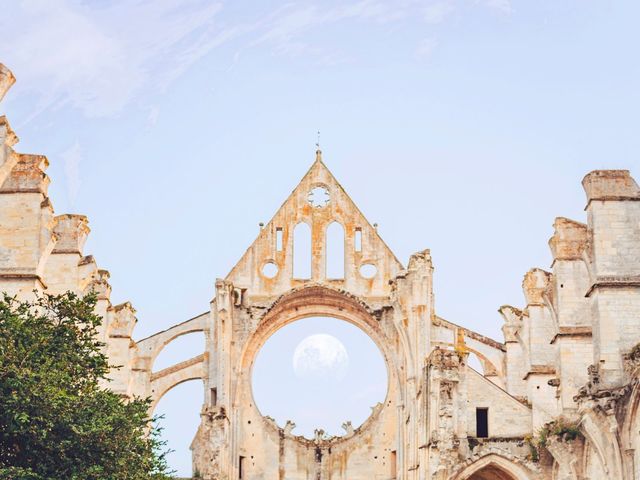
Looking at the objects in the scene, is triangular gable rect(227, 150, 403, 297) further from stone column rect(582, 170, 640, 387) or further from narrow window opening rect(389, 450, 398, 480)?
stone column rect(582, 170, 640, 387)

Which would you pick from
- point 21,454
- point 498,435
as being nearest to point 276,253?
point 498,435

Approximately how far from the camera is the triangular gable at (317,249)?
170 feet

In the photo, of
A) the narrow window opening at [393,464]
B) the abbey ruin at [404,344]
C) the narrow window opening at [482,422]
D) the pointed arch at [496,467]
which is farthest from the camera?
the narrow window opening at [393,464]

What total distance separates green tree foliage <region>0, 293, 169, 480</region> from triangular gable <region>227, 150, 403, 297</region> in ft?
71.7

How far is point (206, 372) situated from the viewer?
5047 centimetres

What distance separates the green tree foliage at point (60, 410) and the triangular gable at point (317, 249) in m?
21.8

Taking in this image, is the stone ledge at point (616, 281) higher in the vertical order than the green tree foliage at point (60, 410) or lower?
higher

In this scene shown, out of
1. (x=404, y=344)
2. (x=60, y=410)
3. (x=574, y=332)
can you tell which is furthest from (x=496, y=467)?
(x=60, y=410)

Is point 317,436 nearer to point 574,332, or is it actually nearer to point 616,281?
point 574,332

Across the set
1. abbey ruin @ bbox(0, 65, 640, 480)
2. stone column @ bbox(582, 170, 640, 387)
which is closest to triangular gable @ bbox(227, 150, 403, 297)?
abbey ruin @ bbox(0, 65, 640, 480)

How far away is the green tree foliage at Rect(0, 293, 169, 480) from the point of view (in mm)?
26844

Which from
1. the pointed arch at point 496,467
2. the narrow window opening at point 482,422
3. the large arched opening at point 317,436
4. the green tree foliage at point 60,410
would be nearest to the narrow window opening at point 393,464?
the large arched opening at point 317,436

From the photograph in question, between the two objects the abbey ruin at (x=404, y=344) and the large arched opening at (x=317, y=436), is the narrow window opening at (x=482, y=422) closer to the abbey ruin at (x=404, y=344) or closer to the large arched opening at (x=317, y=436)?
the abbey ruin at (x=404, y=344)

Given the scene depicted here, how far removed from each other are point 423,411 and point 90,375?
1787 centimetres
